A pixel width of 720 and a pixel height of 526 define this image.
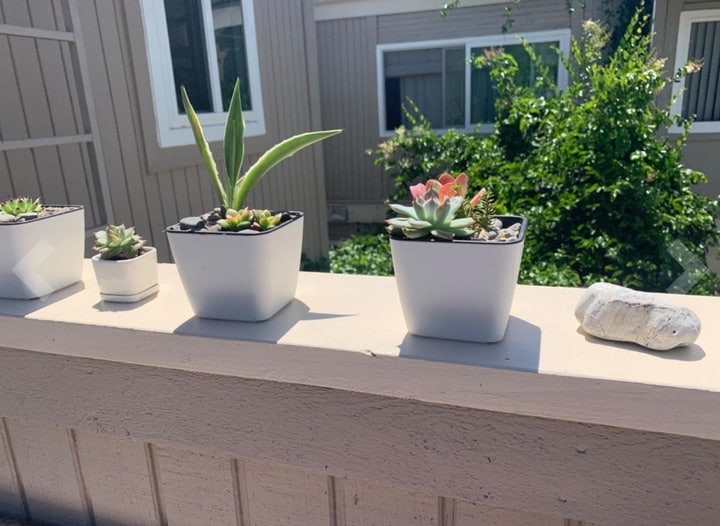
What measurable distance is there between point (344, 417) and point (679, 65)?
5.85 m

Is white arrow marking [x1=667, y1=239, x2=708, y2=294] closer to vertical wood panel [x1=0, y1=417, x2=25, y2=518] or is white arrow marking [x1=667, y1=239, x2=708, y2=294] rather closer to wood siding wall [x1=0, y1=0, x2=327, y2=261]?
wood siding wall [x1=0, y1=0, x2=327, y2=261]

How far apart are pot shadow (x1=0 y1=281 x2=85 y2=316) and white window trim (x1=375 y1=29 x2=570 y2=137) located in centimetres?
526

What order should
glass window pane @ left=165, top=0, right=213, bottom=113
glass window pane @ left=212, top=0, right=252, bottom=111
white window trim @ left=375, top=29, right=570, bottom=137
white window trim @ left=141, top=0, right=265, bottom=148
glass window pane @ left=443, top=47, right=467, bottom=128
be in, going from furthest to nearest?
glass window pane @ left=443, top=47, right=467, bottom=128, white window trim @ left=375, top=29, right=570, bottom=137, glass window pane @ left=212, top=0, right=252, bottom=111, glass window pane @ left=165, top=0, right=213, bottom=113, white window trim @ left=141, top=0, right=265, bottom=148

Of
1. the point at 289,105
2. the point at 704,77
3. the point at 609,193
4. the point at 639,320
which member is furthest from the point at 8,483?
the point at 704,77

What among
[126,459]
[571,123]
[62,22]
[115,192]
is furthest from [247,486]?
[571,123]

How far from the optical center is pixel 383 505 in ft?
2.81

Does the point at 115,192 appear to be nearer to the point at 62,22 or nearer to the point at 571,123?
the point at 62,22

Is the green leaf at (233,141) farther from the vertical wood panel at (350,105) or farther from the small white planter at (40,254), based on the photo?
the vertical wood panel at (350,105)

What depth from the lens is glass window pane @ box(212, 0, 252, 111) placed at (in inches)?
138

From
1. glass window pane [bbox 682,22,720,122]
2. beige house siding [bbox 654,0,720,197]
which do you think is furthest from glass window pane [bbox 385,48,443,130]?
glass window pane [bbox 682,22,720,122]

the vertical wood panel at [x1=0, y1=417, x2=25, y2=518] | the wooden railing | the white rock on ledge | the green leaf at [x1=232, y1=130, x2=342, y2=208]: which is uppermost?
the green leaf at [x1=232, y1=130, x2=342, y2=208]

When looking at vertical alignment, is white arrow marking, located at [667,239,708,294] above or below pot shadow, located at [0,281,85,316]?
below

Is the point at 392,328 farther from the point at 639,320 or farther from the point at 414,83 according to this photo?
the point at 414,83

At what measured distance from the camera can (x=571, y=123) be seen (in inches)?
131
